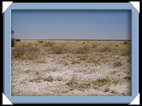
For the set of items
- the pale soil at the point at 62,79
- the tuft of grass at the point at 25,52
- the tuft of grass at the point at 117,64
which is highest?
the tuft of grass at the point at 25,52

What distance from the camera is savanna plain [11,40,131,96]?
16.0 metres

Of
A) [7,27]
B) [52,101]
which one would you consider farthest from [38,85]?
[7,27]

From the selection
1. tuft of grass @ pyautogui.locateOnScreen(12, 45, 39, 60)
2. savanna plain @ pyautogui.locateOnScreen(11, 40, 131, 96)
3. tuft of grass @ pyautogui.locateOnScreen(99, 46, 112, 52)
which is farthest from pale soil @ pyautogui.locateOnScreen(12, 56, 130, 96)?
tuft of grass @ pyautogui.locateOnScreen(99, 46, 112, 52)

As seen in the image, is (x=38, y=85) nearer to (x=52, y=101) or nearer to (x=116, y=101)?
(x=52, y=101)

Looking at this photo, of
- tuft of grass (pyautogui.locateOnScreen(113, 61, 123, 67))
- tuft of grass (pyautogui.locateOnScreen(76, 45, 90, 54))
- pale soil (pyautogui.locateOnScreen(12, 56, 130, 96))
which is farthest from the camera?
tuft of grass (pyautogui.locateOnScreen(76, 45, 90, 54))

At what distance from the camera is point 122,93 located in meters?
16.0

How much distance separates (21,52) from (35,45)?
403 mm

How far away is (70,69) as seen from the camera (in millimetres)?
16125

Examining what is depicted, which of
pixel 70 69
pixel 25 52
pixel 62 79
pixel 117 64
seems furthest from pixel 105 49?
pixel 25 52

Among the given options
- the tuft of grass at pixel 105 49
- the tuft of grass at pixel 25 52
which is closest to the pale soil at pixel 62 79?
the tuft of grass at pixel 25 52

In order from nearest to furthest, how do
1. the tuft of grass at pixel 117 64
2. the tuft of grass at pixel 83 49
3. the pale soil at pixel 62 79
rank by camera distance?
1. the pale soil at pixel 62 79
2. the tuft of grass at pixel 117 64
3. the tuft of grass at pixel 83 49

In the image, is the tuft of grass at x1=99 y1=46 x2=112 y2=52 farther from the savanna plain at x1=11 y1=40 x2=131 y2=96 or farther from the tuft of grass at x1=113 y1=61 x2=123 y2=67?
the tuft of grass at x1=113 y1=61 x2=123 y2=67

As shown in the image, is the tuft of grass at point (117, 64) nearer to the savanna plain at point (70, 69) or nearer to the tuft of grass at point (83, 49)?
the savanna plain at point (70, 69)

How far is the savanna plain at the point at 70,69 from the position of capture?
16.0 m
